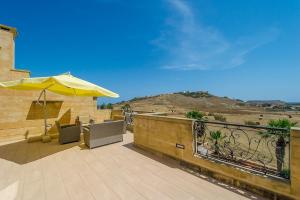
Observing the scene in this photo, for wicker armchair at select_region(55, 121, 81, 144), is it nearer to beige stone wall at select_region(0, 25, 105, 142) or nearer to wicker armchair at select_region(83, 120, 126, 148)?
wicker armchair at select_region(83, 120, 126, 148)

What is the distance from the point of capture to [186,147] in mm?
4160

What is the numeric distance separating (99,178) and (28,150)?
3.72 metres

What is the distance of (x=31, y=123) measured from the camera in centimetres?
753

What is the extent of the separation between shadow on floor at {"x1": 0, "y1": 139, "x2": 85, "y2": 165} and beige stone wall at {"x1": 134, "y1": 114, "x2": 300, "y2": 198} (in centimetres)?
242

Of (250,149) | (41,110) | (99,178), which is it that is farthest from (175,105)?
(99,178)

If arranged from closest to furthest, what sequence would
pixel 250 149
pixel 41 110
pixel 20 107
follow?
pixel 250 149
pixel 20 107
pixel 41 110

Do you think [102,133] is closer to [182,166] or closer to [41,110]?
[182,166]

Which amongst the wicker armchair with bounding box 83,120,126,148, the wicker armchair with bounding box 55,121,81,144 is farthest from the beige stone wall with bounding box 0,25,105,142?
the wicker armchair with bounding box 83,120,126,148

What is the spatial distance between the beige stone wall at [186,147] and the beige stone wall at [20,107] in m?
4.81

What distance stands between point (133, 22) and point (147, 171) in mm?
13798

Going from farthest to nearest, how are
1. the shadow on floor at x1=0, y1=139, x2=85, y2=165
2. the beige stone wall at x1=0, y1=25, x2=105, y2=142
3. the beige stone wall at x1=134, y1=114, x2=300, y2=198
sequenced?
the beige stone wall at x1=0, y1=25, x2=105, y2=142, the shadow on floor at x1=0, y1=139, x2=85, y2=165, the beige stone wall at x1=134, y1=114, x2=300, y2=198

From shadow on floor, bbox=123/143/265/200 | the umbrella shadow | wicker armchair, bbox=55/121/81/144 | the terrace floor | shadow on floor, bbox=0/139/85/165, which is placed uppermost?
the umbrella shadow

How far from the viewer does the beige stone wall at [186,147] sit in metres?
2.58

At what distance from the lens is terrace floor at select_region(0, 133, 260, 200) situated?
2961mm
